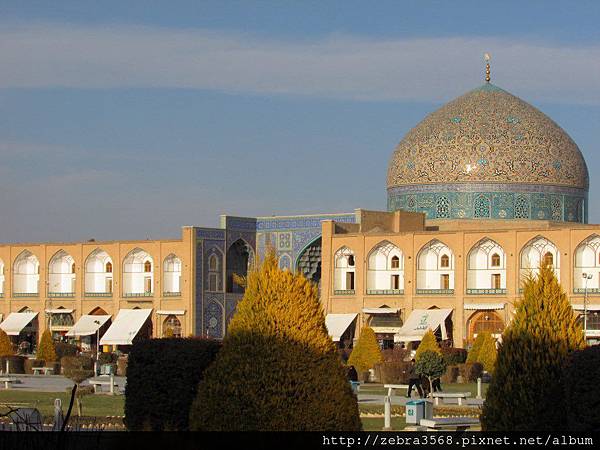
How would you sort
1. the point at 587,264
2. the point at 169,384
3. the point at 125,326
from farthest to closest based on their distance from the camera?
1. the point at 125,326
2. the point at 587,264
3. the point at 169,384

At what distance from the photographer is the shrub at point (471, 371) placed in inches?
1256

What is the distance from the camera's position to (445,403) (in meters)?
23.7

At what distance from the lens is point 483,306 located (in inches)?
1630

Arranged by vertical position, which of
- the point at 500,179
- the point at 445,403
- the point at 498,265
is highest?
the point at 500,179

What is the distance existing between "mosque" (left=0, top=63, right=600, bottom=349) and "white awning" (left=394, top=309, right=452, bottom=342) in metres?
0.06

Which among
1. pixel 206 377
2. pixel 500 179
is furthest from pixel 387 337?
pixel 206 377

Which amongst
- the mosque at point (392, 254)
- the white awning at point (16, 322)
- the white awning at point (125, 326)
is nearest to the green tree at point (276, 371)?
the mosque at point (392, 254)

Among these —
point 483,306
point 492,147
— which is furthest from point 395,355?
point 492,147

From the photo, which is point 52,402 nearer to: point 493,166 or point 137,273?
point 137,273

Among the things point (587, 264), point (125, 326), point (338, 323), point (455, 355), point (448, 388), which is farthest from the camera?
point (125, 326)

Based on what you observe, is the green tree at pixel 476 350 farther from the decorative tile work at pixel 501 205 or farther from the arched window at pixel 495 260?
the decorative tile work at pixel 501 205

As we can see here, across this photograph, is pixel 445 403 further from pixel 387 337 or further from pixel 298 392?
pixel 387 337

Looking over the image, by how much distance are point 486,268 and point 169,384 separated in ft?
94.0

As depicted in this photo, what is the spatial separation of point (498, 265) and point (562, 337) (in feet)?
98.6
